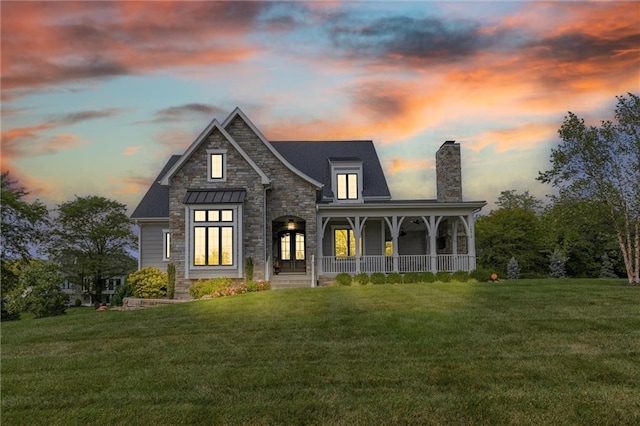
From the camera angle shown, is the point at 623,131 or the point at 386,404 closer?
the point at 386,404

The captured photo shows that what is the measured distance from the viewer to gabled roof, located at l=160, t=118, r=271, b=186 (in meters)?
20.1

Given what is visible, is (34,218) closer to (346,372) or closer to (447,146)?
(447,146)

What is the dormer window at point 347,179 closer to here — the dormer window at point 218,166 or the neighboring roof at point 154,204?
the dormer window at point 218,166

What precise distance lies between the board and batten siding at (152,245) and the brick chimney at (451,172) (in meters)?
15.1

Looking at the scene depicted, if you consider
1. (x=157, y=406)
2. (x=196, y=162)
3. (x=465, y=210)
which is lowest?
(x=157, y=406)

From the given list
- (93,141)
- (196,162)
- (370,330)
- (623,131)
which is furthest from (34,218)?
(623,131)

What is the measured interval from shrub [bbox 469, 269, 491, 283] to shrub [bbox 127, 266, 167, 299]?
13799 millimetres

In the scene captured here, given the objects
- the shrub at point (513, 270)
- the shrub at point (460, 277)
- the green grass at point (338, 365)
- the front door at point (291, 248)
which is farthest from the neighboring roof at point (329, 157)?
the shrub at point (513, 270)

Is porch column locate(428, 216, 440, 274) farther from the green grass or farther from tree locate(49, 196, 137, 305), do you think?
tree locate(49, 196, 137, 305)

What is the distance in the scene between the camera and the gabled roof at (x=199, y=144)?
20.1 metres

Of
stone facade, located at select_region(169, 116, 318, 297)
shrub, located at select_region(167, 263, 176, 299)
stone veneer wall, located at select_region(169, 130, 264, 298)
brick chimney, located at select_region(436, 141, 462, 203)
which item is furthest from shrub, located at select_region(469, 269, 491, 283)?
shrub, located at select_region(167, 263, 176, 299)

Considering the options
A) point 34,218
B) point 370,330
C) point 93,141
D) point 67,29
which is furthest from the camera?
point 34,218

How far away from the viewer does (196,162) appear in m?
20.4

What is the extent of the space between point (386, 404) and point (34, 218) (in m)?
33.7
